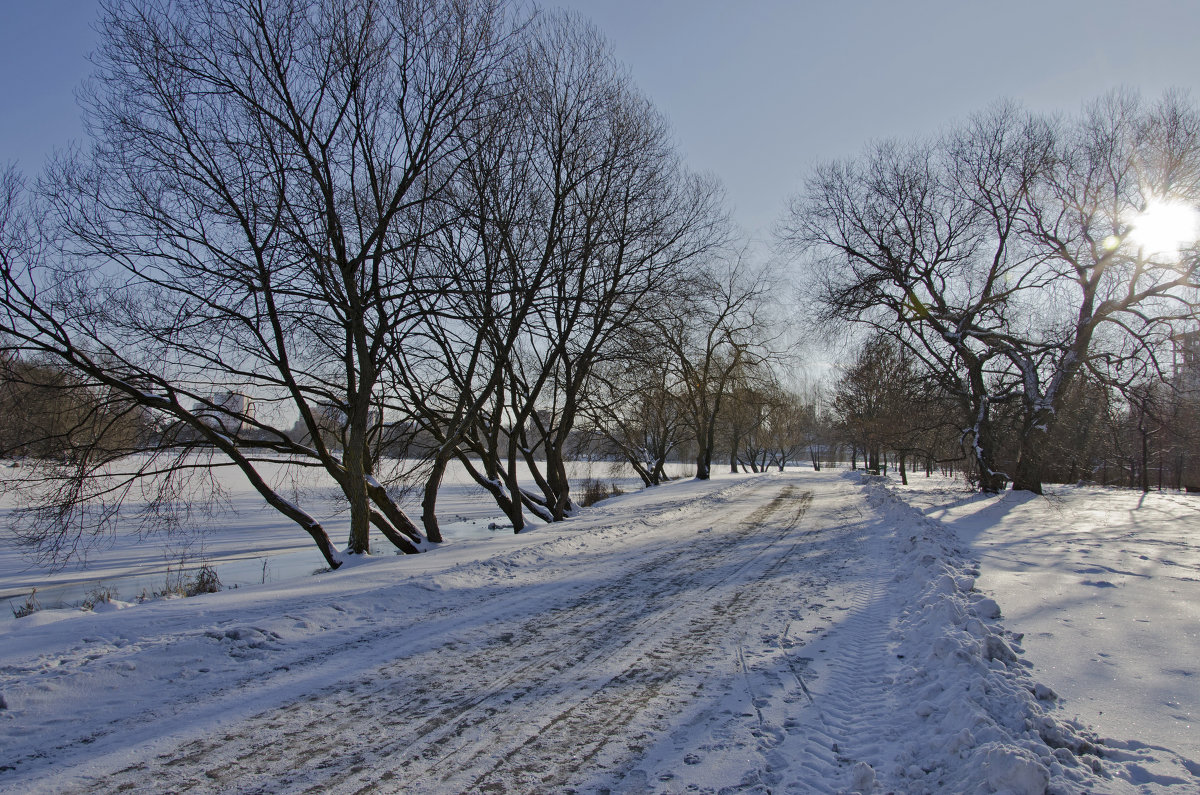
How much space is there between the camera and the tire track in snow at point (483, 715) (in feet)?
9.59

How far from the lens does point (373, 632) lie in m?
5.18

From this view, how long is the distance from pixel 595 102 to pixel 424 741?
1410 centimetres

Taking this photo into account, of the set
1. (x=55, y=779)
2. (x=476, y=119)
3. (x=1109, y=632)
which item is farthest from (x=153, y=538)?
(x=1109, y=632)

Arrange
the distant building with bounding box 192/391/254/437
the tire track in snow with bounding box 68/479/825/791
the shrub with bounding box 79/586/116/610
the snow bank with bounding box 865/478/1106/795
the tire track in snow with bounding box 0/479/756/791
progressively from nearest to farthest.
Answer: the snow bank with bounding box 865/478/1106/795
the tire track in snow with bounding box 68/479/825/791
the tire track in snow with bounding box 0/479/756/791
the shrub with bounding box 79/586/116/610
the distant building with bounding box 192/391/254/437

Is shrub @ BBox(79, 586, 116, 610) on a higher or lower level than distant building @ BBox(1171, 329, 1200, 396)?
lower

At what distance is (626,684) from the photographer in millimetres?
4055

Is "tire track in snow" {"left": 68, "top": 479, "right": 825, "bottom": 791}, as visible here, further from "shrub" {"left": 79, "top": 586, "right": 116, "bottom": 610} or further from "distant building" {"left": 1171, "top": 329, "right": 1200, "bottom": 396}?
"distant building" {"left": 1171, "top": 329, "right": 1200, "bottom": 396}

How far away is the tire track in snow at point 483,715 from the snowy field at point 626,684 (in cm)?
2

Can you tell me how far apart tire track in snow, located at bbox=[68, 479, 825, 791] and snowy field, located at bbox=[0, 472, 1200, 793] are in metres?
0.02

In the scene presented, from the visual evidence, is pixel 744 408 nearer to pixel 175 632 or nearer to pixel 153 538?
pixel 153 538

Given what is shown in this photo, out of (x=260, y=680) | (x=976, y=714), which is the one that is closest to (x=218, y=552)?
(x=260, y=680)

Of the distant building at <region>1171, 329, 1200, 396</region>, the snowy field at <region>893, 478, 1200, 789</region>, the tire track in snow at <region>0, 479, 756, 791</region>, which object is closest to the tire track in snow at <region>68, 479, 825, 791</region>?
the tire track in snow at <region>0, 479, 756, 791</region>

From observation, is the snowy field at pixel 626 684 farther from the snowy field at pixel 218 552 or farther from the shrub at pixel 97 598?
the snowy field at pixel 218 552

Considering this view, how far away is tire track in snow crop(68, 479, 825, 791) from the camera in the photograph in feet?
9.59
